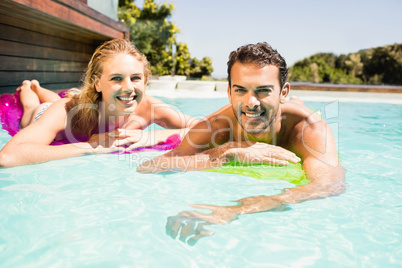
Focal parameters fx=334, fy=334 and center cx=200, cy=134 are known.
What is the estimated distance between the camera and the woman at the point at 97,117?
9.05ft

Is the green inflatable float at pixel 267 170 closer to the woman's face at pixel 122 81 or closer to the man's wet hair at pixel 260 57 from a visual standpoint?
the man's wet hair at pixel 260 57

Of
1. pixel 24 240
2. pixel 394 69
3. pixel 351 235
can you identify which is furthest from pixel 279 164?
pixel 394 69

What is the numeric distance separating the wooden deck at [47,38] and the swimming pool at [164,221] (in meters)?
2.93

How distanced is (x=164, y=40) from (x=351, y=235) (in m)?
20.1

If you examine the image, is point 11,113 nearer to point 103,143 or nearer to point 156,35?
point 103,143

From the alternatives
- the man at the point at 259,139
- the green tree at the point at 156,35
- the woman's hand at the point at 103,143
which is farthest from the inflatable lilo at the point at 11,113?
the green tree at the point at 156,35

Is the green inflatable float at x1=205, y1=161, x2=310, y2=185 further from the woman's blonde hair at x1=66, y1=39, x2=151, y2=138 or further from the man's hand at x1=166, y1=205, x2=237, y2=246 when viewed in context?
the woman's blonde hair at x1=66, y1=39, x2=151, y2=138

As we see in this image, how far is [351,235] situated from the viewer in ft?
5.70

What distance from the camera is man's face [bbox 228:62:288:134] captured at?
7.62 ft

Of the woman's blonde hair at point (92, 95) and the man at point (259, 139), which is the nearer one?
the man at point (259, 139)

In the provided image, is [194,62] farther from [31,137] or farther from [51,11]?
[31,137]

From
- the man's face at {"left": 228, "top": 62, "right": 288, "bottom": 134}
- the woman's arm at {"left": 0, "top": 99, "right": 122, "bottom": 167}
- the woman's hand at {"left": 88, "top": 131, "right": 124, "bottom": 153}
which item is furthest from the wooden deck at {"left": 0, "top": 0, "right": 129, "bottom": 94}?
the man's face at {"left": 228, "top": 62, "right": 288, "bottom": 134}

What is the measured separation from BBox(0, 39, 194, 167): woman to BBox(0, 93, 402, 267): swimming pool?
5.4 inches

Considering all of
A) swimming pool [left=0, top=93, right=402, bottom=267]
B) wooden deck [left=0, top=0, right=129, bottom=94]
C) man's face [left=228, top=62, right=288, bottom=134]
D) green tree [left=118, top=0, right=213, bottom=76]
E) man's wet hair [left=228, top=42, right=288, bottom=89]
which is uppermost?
green tree [left=118, top=0, right=213, bottom=76]
